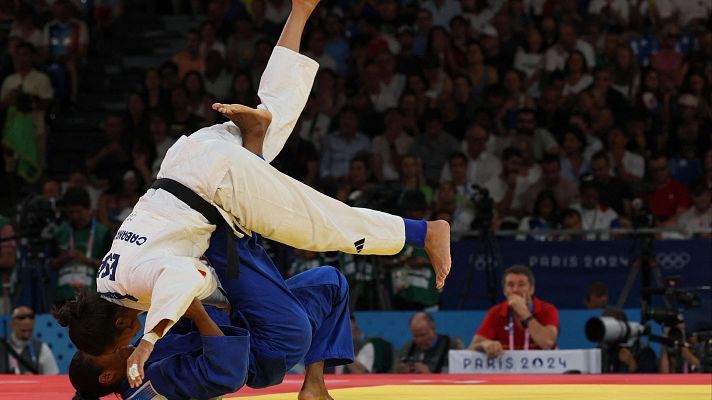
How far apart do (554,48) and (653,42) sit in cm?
92

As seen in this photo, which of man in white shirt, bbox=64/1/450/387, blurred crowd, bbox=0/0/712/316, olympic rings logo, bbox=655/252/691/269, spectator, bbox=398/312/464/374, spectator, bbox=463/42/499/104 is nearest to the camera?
A: man in white shirt, bbox=64/1/450/387

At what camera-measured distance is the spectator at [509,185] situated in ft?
32.2

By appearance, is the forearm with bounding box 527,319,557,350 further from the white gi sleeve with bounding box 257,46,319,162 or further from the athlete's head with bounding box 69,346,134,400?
the athlete's head with bounding box 69,346,134,400

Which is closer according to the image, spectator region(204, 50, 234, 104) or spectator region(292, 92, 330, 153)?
spectator region(292, 92, 330, 153)

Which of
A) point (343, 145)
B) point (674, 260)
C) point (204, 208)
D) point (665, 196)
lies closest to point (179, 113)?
point (343, 145)

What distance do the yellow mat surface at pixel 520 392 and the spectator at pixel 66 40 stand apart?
7.42 m

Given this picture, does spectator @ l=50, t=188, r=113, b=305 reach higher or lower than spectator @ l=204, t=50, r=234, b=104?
lower

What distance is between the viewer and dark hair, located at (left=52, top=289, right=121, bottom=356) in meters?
3.99

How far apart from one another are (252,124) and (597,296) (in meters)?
4.47

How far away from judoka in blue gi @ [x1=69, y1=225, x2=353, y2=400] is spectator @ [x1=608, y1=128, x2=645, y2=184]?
5942 millimetres

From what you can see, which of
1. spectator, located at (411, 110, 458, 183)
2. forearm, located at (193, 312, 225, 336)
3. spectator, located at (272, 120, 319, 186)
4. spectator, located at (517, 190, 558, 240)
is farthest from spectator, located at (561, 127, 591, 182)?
forearm, located at (193, 312, 225, 336)

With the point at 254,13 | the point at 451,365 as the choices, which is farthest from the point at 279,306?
the point at 254,13

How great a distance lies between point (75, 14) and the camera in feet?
40.2

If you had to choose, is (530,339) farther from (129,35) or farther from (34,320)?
(129,35)
